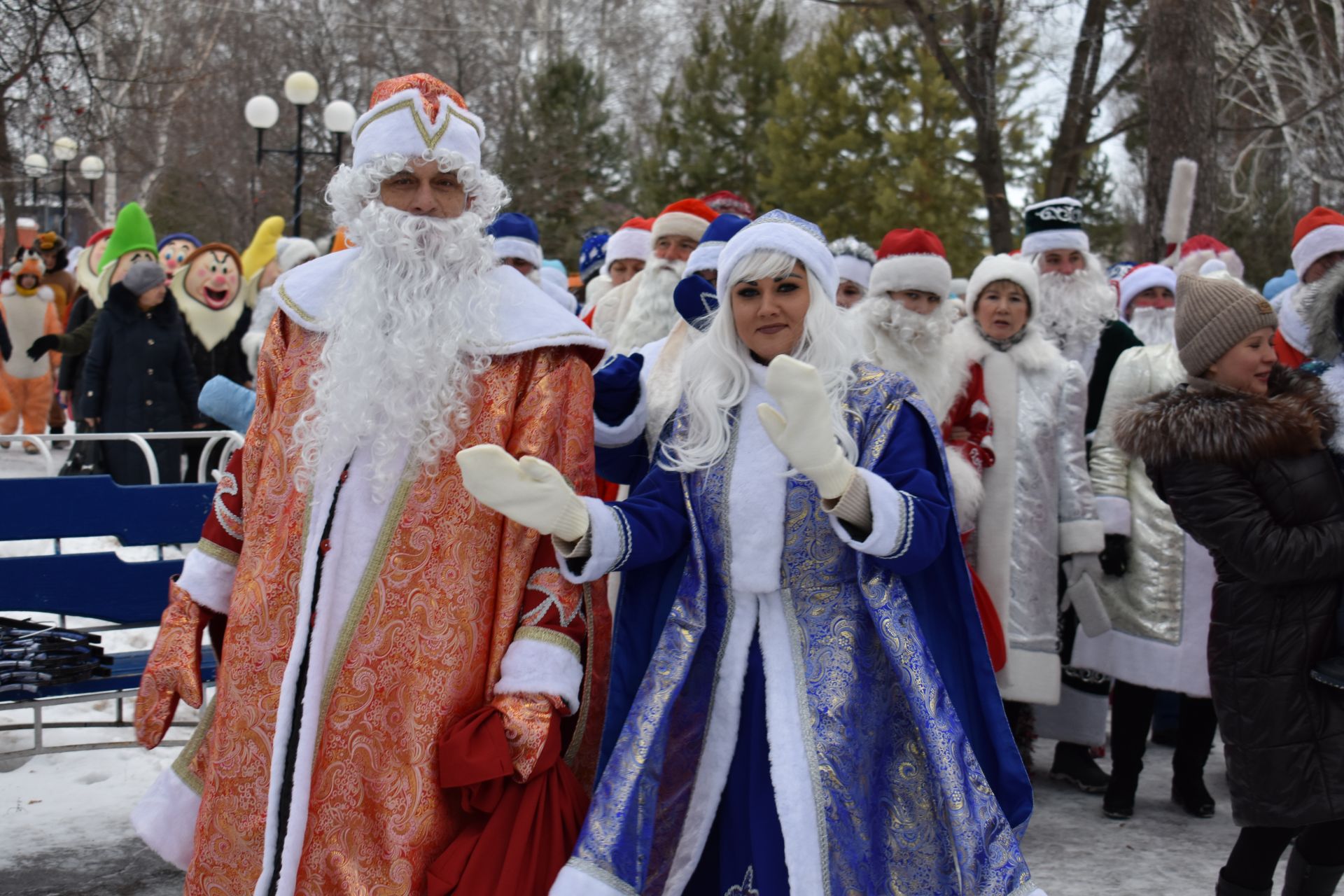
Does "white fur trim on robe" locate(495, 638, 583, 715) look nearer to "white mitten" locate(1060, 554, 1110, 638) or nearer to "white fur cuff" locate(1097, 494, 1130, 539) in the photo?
"white mitten" locate(1060, 554, 1110, 638)

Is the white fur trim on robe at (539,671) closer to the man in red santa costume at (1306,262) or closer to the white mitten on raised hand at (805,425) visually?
the white mitten on raised hand at (805,425)

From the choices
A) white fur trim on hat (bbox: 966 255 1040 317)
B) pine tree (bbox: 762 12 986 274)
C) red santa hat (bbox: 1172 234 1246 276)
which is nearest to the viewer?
white fur trim on hat (bbox: 966 255 1040 317)

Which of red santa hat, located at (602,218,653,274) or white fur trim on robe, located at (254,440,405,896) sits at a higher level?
red santa hat, located at (602,218,653,274)

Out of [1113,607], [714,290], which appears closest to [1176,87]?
[1113,607]

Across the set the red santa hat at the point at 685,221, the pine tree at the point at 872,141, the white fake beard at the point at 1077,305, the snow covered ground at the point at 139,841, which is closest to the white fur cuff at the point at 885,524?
the snow covered ground at the point at 139,841

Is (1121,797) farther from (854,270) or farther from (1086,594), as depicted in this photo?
(854,270)

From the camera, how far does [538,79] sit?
1008 inches

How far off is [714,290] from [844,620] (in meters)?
1.01

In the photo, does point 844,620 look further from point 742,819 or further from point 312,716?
point 312,716

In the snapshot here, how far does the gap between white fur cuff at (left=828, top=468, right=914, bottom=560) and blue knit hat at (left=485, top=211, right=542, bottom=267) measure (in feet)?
13.0

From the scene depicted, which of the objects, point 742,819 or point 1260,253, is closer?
point 742,819

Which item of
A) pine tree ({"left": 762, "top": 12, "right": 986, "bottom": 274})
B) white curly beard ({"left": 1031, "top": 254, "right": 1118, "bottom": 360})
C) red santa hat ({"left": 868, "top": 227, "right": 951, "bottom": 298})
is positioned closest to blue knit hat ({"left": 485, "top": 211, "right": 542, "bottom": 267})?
red santa hat ({"left": 868, "top": 227, "right": 951, "bottom": 298})

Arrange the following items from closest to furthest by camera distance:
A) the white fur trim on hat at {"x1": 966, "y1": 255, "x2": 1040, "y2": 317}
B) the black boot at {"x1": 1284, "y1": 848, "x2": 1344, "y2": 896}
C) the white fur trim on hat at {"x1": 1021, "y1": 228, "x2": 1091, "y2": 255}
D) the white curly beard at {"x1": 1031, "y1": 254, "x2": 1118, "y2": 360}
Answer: the black boot at {"x1": 1284, "y1": 848, "x2": 1344, "y2": 896}
the white fur trim on hat at {"x1": 966, "y1": 255, "x2": 1040, "y2": 317}
the white curly beard at {"x1": 1031, "y1": 254, "x2": 1118, "y2": 360}
the white fur trim on hat at {"x1": 1021, "y1": 228, "x2": 1091, "y2": 255}

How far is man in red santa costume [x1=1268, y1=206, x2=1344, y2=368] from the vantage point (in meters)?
4.80
